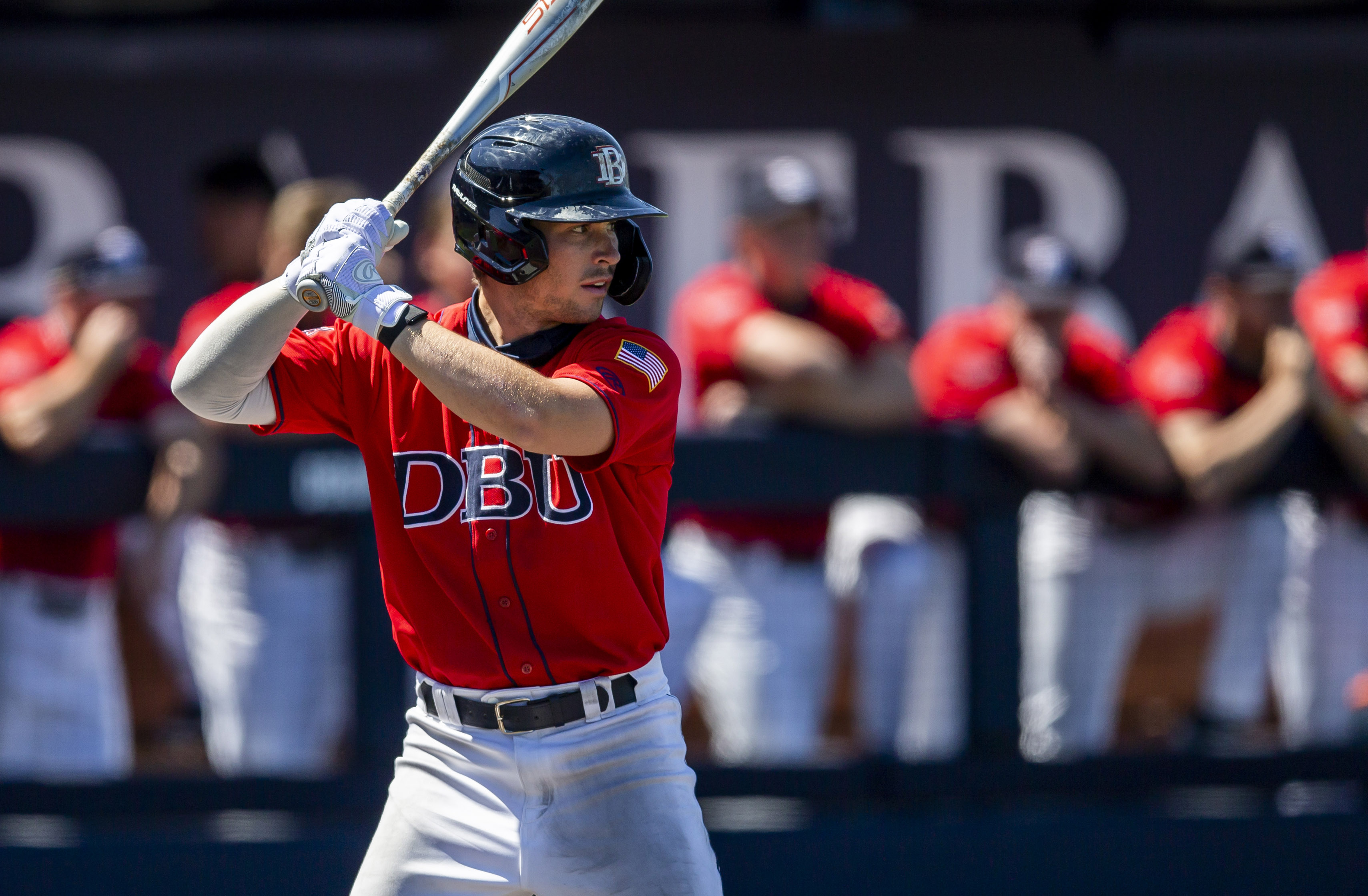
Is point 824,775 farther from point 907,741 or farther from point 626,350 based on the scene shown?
point 626,350

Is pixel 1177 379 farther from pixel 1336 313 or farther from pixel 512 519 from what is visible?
pixel 512 519

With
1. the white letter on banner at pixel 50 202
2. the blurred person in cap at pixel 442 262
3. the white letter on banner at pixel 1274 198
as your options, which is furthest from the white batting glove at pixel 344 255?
the white letter on banner at pixel 1274 198

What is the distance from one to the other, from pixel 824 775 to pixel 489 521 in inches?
73.1

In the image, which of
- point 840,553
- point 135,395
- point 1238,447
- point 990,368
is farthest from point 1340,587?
point 135,395

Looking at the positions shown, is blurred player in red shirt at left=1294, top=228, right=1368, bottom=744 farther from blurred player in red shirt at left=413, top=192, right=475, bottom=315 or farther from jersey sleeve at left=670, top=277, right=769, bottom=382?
blurred player in red shirt at left=413, top=192, right=475, bottom=315

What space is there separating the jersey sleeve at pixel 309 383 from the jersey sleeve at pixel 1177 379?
2345mm

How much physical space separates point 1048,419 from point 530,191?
2009mm

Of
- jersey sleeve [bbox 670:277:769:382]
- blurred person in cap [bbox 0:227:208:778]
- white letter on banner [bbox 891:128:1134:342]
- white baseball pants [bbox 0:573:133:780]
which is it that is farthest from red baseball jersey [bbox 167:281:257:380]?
white letter on banner [bbox 891:128:1134:342]

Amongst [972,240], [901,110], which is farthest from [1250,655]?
[901,110]

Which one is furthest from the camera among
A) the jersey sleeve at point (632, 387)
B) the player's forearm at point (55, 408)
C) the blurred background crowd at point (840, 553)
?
the blurred background crowd at point (840, 553)

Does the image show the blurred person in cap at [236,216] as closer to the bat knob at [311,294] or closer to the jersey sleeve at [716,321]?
the jersey sleeve at [716,321]

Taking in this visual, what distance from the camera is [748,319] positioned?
12.9 ft

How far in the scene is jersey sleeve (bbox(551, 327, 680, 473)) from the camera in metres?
2.22

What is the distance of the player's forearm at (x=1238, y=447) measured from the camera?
390 cm
